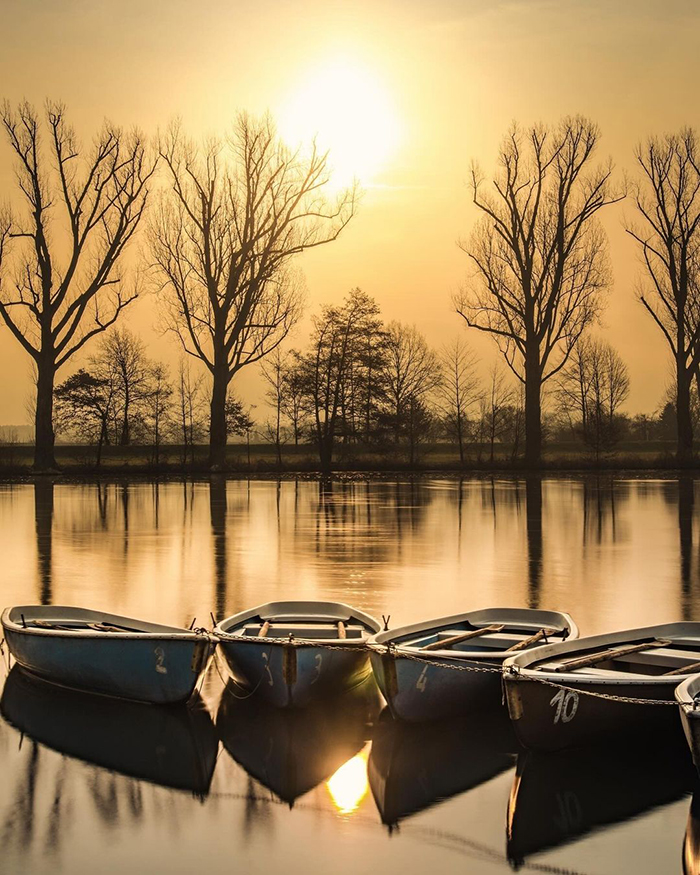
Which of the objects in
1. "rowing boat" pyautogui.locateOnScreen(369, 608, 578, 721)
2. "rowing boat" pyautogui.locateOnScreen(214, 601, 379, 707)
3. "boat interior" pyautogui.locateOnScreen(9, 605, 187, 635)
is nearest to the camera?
"rowing boat" pyautogui.locateOnScreen(369, 608, 578, 721)

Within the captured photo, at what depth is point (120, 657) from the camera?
959 cm

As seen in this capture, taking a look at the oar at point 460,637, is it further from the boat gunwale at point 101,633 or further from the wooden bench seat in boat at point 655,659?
the boat gunwale at point 101,633

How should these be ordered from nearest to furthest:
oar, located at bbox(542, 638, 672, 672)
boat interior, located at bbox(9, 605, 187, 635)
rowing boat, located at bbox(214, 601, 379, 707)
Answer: oar, located at bbox(542, 638, 672, 672), rowing boat, located at bbox(214, 601, 379, 707), boat interior, located at bbox(9, 605, 187, 635)

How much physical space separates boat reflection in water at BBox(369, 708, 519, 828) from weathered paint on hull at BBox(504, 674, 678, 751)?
0.34m

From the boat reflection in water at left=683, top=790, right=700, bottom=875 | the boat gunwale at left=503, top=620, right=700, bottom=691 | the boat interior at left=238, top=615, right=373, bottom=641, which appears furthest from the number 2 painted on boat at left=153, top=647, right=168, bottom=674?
the boat reflection in water at left=683, top=790, right=700, bottom=875

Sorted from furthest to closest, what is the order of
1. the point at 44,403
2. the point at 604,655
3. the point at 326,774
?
the point at 44,403 < the point at 604,655 < the point at 326,774

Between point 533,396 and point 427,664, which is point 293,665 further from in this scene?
point 533,396

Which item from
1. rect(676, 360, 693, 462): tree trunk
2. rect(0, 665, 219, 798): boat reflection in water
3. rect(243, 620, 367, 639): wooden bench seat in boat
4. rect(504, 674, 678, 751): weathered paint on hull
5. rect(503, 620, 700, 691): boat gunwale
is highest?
rect(676, 360, 693, 462): tree trunk

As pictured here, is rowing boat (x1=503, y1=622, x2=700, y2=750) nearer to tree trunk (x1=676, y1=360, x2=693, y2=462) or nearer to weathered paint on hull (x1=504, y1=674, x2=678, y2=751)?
weathered paint on hull (x1=504, y1=674, x2=678, y2=751)

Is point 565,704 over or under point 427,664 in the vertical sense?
under

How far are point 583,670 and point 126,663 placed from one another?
3.81 metres

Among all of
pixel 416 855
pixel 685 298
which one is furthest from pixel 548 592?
pixel 685 298

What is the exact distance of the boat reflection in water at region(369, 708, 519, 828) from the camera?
747 centimetres

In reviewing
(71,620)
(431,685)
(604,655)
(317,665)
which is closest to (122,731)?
(317,665)
